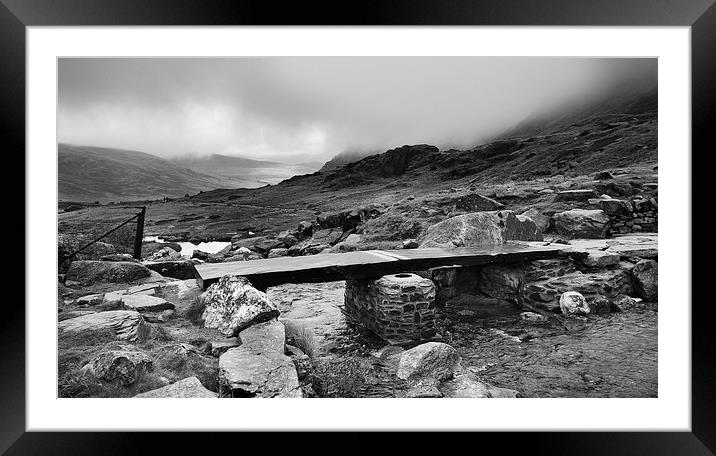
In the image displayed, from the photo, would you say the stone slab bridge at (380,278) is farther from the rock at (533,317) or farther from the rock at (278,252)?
the rock at (533,317)

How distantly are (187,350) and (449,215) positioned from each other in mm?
→ 3731

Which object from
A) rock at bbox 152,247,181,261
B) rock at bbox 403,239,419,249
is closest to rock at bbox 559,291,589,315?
rock at bbox 403,239,419,249

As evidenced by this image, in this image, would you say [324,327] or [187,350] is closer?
[187,350]

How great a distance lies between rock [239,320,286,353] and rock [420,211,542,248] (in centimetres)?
254

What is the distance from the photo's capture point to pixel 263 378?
3.01 m

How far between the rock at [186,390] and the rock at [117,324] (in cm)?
64

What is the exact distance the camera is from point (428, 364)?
11.7 ft

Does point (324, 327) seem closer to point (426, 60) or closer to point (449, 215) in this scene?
point (449, 215)

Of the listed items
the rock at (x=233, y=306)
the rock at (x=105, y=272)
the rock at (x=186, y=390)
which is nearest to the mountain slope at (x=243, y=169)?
the rock at (x=105, y=272)
